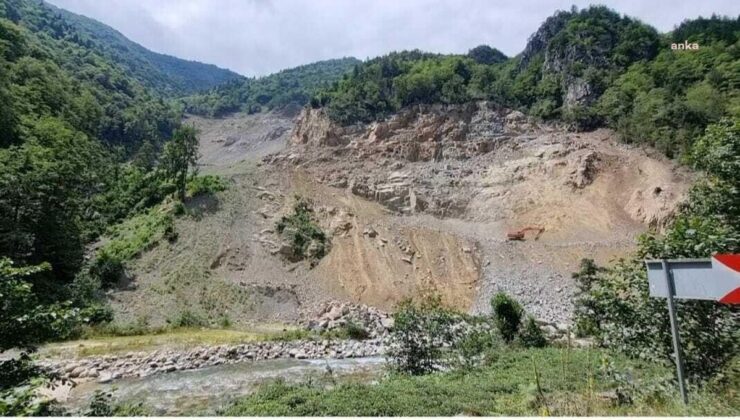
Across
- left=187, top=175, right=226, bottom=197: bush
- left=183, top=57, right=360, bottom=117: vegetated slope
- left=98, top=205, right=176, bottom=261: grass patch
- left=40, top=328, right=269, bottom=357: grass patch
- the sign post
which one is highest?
left=183, top=57, right=360, bottom=117: vegetated slope

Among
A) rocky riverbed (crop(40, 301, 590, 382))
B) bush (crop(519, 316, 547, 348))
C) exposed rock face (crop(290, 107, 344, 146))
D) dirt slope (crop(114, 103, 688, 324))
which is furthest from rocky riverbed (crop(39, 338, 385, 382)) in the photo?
exposed rock face (crop(290, 107, 344, 146))

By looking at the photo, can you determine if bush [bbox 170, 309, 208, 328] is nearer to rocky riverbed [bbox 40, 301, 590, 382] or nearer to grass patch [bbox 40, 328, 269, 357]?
grass patch [bbox 40, 328, 269, 357]

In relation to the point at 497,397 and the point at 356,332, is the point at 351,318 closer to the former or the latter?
the point at 356,332

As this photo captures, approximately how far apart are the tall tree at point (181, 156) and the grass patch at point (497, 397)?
113 ft

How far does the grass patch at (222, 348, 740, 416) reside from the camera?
5.47 metres

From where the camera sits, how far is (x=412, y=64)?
194 feet

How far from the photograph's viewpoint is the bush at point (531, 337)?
1861 cm

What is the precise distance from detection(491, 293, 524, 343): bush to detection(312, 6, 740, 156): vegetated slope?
2843 cm

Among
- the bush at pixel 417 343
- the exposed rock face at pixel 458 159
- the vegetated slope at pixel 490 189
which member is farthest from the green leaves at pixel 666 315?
the exposed rock face at pixel 458 159

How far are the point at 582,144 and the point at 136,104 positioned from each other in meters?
79.8

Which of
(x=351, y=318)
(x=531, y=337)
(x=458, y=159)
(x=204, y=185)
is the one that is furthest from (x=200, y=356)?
(x=458, y=159)

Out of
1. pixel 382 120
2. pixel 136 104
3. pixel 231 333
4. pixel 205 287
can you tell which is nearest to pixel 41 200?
pixel 205 287

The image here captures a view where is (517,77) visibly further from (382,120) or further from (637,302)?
(637,302)

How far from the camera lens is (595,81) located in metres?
49.8
